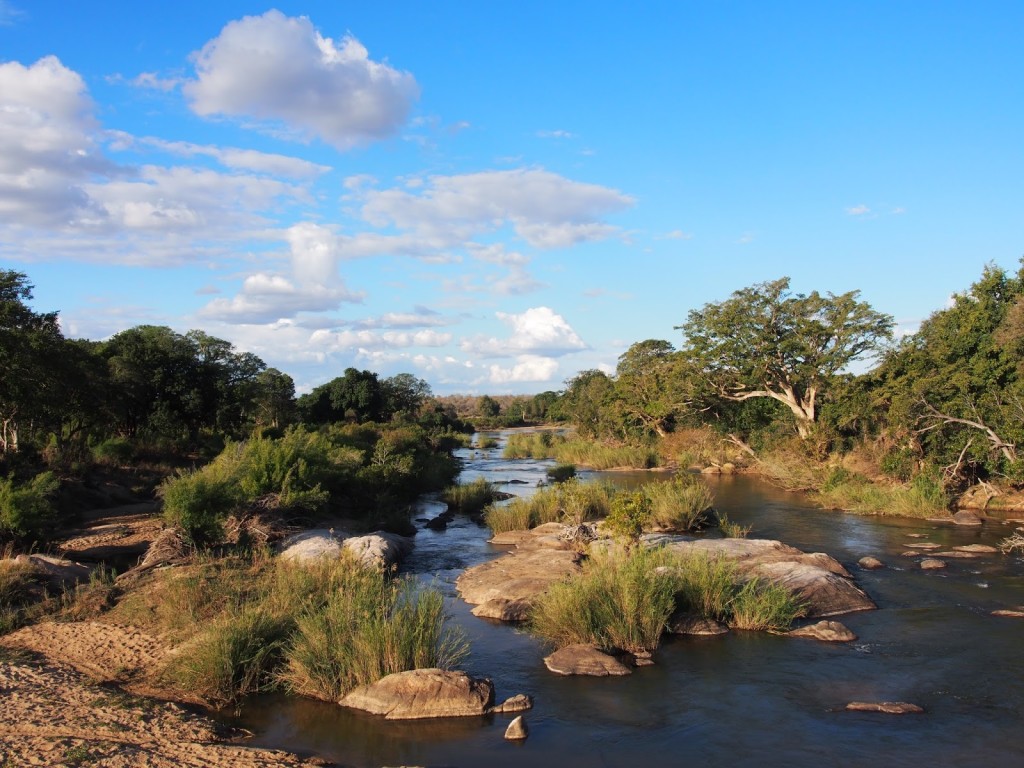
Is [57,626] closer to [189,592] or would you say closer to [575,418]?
[189,592]

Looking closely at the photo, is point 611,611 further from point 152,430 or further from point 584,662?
point 152,430

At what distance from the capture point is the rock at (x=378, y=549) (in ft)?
52.9

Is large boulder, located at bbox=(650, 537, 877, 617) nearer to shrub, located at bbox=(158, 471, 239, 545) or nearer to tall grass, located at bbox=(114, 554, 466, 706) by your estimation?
tall grass, located at bbox=(114, 554, 466, 706)

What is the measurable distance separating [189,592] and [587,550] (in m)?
8.90

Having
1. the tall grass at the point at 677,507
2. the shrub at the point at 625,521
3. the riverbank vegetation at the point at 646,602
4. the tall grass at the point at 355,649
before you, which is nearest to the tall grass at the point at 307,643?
the tall grass at the point at 355,649

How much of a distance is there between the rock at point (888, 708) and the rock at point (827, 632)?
2.51 m

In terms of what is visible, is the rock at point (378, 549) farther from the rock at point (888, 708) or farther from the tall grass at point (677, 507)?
the rock at point (888, 708)

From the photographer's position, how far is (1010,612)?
13.0 meters

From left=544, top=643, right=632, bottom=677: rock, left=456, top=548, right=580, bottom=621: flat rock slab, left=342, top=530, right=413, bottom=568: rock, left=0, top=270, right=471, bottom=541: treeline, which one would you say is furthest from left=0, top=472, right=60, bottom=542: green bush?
left=544, top=643, right=632, bottom=677: rock

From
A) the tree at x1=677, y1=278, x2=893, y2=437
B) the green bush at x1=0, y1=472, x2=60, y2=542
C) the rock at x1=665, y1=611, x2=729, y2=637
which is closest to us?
the rock at x1=665, y1=611, x2=729, y2=637

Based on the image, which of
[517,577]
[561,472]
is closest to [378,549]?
[517,577]

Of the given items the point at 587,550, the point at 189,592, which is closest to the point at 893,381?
the point at 587,550

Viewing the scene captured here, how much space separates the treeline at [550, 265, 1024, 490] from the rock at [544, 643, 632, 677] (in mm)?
17426

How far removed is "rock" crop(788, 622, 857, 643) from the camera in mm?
11898
